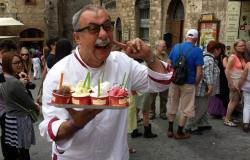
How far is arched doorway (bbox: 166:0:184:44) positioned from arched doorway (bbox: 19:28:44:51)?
516 inches

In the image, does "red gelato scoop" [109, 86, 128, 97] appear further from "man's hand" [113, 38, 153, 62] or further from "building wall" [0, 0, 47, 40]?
"building wall" [0, 0, 47, 40]

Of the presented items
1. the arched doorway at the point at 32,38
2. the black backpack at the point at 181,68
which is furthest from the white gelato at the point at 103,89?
the arched doorway at the point at 32,38

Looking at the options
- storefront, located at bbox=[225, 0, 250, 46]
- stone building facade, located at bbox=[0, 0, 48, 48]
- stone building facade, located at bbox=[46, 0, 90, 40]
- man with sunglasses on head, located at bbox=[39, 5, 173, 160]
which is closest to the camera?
man with sunglasses on head, located at bbox=[39, 5, 173, 160]

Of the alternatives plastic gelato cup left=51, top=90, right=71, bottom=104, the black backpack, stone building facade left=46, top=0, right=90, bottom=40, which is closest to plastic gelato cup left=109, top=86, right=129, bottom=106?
plastic gelato cup left=51, top=90, right=71, bottom=104

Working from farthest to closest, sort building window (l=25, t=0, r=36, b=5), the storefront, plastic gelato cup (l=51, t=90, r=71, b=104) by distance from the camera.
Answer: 1. building window (l=25, t=0, r=36, b=5)
2. the storefront
3. plastic gelato cup (l=51, t=90, r=71, b=104)

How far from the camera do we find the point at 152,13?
13.5 meters

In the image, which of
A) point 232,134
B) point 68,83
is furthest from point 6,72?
point 232,134

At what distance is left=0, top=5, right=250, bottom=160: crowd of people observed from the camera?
6.13ft

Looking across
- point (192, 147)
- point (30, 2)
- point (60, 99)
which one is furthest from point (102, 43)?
point (30, 2)

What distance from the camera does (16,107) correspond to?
396cm

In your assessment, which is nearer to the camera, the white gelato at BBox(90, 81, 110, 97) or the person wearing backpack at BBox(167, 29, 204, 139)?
the white gelato at BBox(90, 81, 110, 97)

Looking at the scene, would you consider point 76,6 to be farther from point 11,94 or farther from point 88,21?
point 88,21

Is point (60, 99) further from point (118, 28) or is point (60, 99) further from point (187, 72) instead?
point (118, 28)

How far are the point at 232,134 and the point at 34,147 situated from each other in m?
3.54
